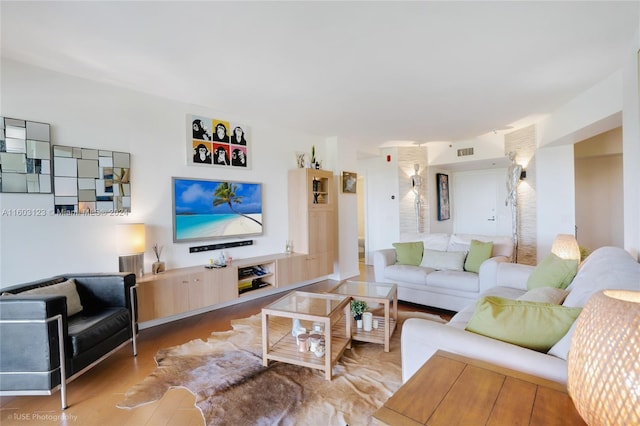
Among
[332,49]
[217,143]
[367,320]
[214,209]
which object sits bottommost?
[367,320]

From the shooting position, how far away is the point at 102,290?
241cm

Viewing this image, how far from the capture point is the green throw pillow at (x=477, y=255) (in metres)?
A: 3.37

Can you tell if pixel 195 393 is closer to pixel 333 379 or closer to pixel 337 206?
pixel 333 379

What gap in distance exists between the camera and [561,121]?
12.8ft

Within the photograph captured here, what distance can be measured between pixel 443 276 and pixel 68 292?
3581 mm

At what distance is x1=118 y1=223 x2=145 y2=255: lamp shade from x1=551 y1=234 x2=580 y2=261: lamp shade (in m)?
A: 3.78

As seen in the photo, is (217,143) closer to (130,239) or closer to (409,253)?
(130,239)

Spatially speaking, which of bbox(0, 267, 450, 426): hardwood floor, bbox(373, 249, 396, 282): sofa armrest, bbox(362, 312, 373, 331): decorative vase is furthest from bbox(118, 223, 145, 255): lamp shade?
bbox(373, 249, 396, 282): sofa armrest

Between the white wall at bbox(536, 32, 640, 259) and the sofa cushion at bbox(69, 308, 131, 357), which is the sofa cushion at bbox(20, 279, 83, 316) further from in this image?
the white wall at bbox(536, 32, 640, 259)

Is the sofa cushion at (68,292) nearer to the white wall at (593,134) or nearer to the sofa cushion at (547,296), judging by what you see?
the sofa cushion at (547,296)

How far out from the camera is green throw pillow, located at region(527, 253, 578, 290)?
84.0 inches

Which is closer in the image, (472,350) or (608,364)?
(608,364)

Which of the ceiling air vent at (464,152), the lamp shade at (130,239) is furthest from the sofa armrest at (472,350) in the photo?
the ceiling air vent at (464,152)

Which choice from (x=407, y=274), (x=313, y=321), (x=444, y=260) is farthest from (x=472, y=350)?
(x=444, y=260)
